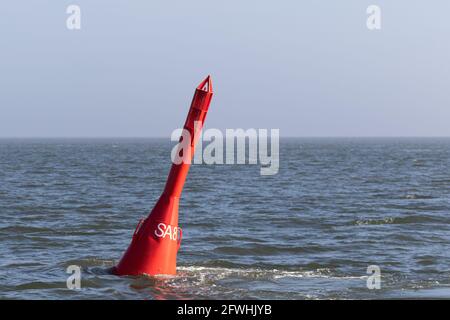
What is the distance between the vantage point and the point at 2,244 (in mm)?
17703

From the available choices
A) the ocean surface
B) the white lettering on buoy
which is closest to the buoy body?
the white lettering on buoy

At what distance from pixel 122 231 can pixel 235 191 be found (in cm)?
1723

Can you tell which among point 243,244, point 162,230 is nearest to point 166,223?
point 162,230

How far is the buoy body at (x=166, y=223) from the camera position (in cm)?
1166

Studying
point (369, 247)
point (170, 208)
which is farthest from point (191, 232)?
point (170, 208)

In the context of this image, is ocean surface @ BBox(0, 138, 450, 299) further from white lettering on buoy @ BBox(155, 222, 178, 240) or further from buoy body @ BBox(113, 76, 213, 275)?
white lettering on buoy @ BBox(155, 222, 178, 240)

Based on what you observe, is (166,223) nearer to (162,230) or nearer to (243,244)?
(162,230)

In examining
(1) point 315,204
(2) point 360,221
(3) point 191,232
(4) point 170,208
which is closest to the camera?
(4) point 170,208

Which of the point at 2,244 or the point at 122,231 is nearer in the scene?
the point at 2,244

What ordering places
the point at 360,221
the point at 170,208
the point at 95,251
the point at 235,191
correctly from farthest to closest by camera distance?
the point at 235,191, the point at 360,221, the point at 95,251, the point at 170,208

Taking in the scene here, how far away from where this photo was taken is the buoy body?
1166cm
